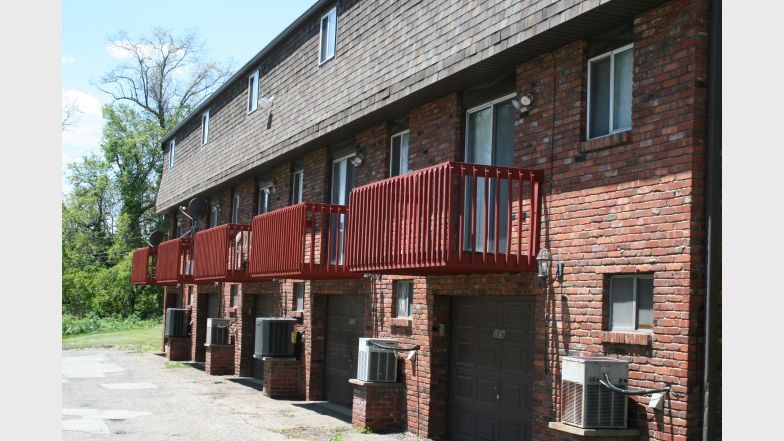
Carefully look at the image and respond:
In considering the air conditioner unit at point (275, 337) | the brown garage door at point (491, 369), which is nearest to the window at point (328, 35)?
the air conditioner unit at point (275, 337)

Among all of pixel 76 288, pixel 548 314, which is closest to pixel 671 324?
pixel 548 314

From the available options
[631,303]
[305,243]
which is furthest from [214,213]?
[631,303]

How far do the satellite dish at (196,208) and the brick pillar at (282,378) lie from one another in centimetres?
849

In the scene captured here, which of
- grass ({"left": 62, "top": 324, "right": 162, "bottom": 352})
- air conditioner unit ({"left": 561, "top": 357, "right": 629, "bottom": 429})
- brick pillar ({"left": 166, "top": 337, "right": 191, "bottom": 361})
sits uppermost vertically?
air conditioner unit ({"left": 561, "top": 357, "right": 629, "bottom": 429})

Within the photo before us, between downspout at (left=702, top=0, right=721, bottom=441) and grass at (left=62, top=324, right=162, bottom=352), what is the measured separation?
26.6m

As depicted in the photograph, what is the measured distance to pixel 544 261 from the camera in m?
9.76

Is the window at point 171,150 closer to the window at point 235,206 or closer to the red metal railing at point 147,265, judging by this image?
the red metal railing at point 147,265

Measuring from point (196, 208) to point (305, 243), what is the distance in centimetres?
1058

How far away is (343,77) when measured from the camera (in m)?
15.2

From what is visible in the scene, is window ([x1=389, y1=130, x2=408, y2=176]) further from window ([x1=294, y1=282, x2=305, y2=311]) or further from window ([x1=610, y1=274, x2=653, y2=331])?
window ([x1=610, y1=274, x2=653, y2=331])

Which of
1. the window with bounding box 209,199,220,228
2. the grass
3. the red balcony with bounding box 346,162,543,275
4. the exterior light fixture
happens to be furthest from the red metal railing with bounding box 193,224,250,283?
the grass

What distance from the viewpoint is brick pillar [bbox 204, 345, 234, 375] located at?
2230 centimetres

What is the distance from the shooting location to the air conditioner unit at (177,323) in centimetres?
2662

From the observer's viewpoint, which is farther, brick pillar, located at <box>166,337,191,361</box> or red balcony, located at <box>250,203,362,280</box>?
brick pillar, located at <box>166,337,191,361</box>
